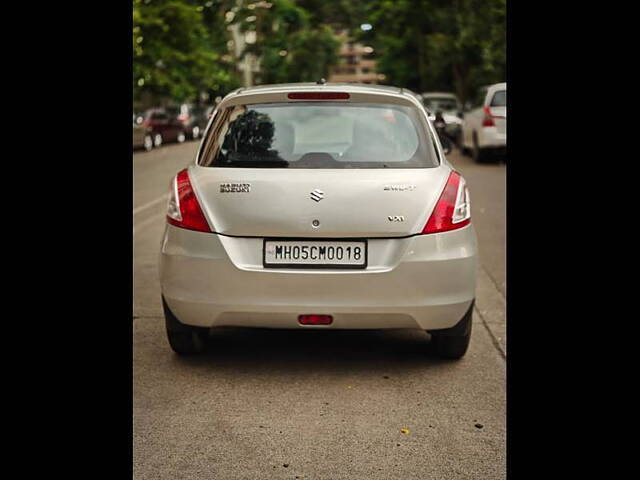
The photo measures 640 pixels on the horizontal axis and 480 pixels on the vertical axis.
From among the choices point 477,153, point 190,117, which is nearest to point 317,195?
point 477,153

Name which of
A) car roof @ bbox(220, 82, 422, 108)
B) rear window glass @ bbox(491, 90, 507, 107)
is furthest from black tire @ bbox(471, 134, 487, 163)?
car roof @ bbox(220, 82, 422, 108)

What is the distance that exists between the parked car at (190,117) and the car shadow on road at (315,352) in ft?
Result: 102

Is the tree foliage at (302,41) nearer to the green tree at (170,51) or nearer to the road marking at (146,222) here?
the green tree at (170,51)

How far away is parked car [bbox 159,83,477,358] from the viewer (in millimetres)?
5219

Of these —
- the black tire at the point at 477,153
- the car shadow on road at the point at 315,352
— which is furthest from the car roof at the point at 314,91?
the black tire at the point at 477,153

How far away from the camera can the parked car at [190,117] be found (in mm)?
37875

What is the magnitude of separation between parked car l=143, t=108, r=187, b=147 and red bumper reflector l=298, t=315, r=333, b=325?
88.0 feet

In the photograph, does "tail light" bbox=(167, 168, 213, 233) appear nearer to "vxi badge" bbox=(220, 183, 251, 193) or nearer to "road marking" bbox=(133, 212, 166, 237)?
"vxi badge" bbox=(220, 183, 251, 193)

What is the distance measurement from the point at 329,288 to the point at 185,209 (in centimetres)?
91
